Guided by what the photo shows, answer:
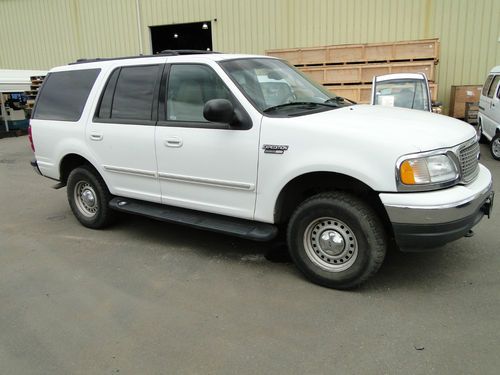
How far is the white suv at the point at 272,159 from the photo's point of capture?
3.38 m

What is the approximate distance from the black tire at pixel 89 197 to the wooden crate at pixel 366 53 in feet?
31.7

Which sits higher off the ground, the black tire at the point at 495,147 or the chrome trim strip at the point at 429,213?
the chrome trim strip at the point at 429,213

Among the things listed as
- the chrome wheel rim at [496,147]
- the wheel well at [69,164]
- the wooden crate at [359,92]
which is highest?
the wooden crate at [359,92]

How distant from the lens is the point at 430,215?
3281 mm

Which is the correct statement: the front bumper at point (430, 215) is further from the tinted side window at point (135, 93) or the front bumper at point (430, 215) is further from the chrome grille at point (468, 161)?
the tinted side window at point (135, 93)

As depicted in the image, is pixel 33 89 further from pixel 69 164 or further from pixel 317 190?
pixel 317 190

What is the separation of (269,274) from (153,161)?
5.50 feet

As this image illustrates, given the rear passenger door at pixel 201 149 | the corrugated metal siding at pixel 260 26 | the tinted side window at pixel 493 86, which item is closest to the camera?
the rear passenger door at pixel 201 149

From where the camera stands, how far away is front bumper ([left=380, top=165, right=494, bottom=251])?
3283 millimetres

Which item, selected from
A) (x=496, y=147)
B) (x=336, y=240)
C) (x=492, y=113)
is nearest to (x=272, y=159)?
(x=336, y=240)

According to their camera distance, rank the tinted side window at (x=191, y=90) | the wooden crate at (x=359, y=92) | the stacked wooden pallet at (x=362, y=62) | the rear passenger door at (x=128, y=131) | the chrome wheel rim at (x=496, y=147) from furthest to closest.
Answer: the wooden crate at (x=359, y=92) → the stacked wooden pallet at (x=362, y=62) → the chrome wheel rim at (x=496, y=147) → the rear passenger door at (x=128, y=131) → the tinted side window at (x=191, y=90)

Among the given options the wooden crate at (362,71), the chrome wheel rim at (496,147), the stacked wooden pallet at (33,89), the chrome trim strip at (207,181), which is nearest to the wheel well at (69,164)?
the chrome trim strip at (207,181)

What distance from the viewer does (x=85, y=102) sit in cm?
530

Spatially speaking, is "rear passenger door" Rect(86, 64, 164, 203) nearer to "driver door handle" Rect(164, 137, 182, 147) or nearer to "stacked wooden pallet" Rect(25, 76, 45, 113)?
"driver door handle" Rect(164, 137, 182, 147)
